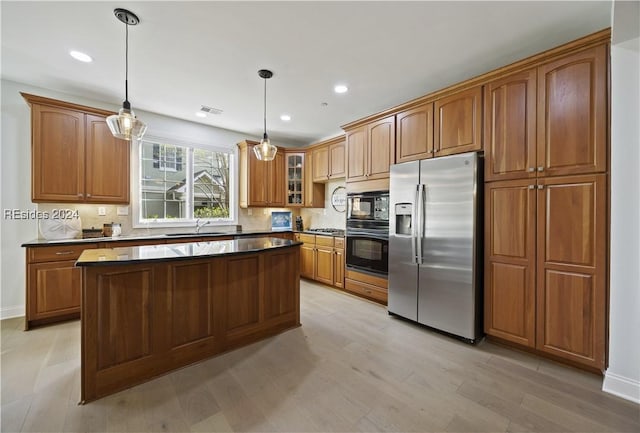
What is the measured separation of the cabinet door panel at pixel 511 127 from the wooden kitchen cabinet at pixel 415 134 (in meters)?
0.59

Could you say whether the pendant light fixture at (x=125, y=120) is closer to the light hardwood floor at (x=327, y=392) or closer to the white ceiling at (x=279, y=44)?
the white ceiling at (x=279, y=44)

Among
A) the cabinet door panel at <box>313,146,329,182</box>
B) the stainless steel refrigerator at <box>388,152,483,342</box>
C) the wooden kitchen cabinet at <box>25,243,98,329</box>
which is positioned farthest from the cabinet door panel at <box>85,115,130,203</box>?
the stainless steel refrigerator at <box>388,152,483,342</box>

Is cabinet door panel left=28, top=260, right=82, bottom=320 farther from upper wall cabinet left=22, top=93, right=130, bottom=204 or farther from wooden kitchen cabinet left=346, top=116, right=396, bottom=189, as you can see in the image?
wooden kitchen cabinet left=346, top=116, right=396, bottom=189

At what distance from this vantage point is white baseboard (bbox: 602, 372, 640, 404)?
1828mm

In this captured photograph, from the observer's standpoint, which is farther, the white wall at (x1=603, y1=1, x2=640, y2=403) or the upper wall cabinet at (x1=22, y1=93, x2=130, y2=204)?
the upper wall cabinet at (x1=22, y1=93, x2=130, y2=204)

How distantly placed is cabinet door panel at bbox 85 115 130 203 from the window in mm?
390

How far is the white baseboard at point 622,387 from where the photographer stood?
1828 mm

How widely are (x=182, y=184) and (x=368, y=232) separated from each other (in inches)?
126

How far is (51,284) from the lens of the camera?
299cm

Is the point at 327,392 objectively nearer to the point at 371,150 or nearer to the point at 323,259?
the point at 323,259

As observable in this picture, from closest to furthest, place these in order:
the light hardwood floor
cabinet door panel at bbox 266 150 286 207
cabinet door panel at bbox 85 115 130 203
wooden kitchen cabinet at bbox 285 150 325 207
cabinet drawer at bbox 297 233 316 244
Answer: the light hardwood floor < cabinet door panel at bbox 85 115 130 203 < cabinet drawer at bbox 297 233 316 244 < cabinet door panel at bbox 266 150 286 207 < wooden kitchen cabinet at bbox 285 150 325 207

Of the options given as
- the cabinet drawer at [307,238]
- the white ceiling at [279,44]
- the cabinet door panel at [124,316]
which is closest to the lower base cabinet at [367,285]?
the cabinet drawer at [307,238]

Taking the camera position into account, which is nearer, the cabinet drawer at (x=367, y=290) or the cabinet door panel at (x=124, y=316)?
the cabinet door panel at (x=124, y=316)

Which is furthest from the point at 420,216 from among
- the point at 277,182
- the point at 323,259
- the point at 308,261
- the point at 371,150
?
the point at 277,182
